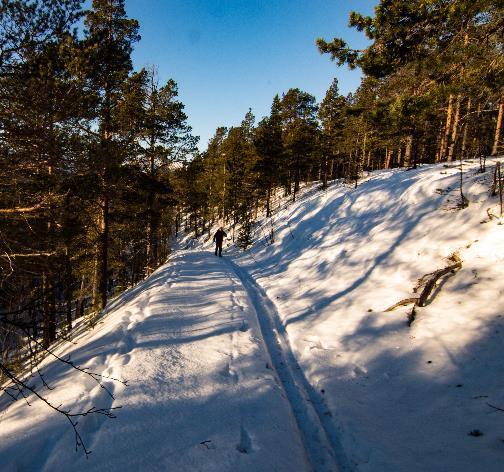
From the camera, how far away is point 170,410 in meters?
4.34

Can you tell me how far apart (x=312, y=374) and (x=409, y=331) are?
234 cm

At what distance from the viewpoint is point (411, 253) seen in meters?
9.39

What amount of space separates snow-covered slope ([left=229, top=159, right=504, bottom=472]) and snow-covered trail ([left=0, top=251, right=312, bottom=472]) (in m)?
1.03

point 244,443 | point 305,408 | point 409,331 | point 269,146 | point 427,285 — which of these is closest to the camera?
point 244,443

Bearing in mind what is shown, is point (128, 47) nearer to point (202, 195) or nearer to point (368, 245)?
point (368, 245)

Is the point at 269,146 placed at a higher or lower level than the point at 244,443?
higher

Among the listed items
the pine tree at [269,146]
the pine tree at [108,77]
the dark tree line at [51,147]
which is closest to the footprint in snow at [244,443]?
the dark tree line at [51,147]

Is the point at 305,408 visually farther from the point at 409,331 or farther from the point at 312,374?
the point at 409,331

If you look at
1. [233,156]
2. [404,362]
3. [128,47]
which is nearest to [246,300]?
[404,362]

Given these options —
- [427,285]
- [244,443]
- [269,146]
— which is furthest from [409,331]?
[269,146]

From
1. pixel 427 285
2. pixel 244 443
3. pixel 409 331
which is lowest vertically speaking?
pixel 244 443

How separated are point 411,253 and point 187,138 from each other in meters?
14.2

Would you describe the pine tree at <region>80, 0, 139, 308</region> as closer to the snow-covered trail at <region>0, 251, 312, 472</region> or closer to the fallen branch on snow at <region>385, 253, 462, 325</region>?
the snow-covered trail at <region>0, 251, 312, 472</region>

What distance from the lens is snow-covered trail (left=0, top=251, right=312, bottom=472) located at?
11.5ft
